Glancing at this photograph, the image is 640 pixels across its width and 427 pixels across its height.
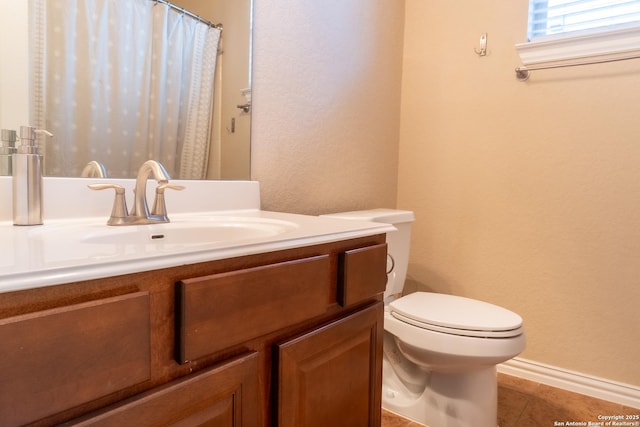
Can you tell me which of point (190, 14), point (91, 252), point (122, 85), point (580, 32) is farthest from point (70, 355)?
point (580, 32)

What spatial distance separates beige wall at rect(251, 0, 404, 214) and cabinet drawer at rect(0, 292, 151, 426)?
35.4 inches

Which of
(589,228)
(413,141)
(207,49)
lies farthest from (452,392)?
(207,49)

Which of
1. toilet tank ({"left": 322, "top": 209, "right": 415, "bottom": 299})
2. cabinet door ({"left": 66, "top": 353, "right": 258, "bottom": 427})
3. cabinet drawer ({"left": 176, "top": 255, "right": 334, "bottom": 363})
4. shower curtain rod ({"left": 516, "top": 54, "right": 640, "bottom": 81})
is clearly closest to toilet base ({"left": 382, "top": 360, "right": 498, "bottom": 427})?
toilet tank ({"left": 322, "top": 209, "right": 415, "bottom": 299})

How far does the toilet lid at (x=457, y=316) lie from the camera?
4.02ft

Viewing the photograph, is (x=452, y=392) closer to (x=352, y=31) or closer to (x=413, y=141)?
(x=413, y=141)

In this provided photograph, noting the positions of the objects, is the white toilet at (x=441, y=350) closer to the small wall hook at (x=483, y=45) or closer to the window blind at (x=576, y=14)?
the small wall hook at (x=483, y=45)

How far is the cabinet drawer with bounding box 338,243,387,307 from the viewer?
0.85m

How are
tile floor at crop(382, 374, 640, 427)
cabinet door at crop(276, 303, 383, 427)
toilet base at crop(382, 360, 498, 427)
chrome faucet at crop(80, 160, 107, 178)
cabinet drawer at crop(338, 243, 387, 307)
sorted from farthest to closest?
tile floor at crop(382, 374, 640, 427), toilet base at crop(382, 360, 498, 427), chrome faucet at crop(80, 160, 107, 178), cabinet drawer at crop(338, 243, 387, 307), cabinet door at crop(276, 303, 383, 427)

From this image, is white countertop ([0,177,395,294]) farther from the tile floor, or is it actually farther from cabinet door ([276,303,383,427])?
the tile floor

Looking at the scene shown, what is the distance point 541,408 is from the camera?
1570mm

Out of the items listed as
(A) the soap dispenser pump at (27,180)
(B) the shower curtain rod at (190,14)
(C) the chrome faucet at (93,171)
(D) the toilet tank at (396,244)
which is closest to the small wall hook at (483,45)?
(D) the toilet tank at (396,244)

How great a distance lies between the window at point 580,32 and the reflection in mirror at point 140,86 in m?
1.21

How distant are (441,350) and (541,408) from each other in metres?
0.68

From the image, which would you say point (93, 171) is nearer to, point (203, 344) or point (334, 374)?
point (203, 344)
